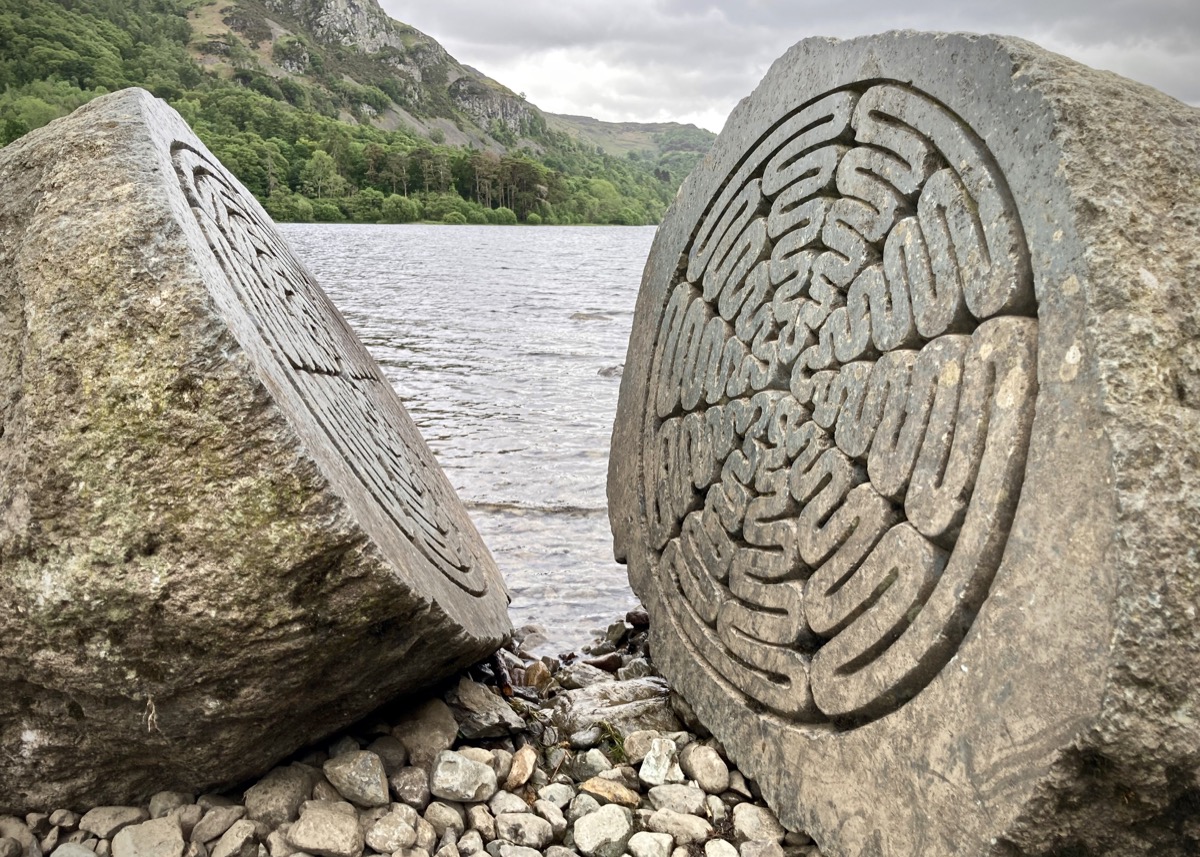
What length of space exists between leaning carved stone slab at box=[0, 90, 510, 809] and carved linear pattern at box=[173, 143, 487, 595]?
243 mm

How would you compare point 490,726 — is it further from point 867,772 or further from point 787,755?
point 867,772

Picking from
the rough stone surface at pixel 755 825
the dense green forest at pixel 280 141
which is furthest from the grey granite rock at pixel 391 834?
the dense green forest at pixel 280 141

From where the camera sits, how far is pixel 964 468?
2.03 meters

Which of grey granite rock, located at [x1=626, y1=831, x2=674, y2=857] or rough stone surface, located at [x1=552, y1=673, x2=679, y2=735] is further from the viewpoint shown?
rough stone surface, located at [x1=552, y1=673, x2=679, y2=735]

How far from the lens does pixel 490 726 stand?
3037mm

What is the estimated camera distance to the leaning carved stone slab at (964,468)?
1.74 meters

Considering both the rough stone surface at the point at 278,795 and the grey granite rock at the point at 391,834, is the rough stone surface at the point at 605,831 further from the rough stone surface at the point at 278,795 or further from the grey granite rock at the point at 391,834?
the rough stone surface at the point at 278,795

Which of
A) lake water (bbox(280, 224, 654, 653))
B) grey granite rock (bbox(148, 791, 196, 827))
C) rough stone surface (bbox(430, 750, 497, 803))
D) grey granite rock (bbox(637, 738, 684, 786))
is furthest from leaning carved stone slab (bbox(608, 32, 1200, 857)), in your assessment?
lake water (bbox(280, 224, 654, 653))

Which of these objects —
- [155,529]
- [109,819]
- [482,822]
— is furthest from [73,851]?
[482,822]

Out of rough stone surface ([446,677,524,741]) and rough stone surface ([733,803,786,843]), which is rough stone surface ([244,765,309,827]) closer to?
rough stone surface ([446,677,524,741])

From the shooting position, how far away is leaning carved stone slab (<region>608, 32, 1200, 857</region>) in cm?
174

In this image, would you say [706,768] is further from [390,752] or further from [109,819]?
[109,819]

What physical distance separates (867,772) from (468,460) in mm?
6046

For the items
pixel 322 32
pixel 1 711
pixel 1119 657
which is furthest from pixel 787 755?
pixel 322 32
